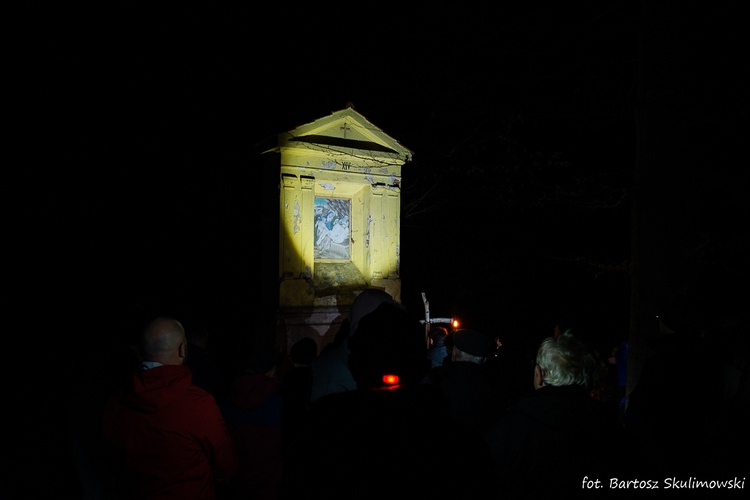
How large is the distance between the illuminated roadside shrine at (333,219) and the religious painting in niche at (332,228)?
0.6 inches

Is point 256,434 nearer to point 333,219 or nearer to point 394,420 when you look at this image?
point 394,420

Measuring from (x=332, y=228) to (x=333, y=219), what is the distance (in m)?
0.15

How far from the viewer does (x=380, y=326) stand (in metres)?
2.21

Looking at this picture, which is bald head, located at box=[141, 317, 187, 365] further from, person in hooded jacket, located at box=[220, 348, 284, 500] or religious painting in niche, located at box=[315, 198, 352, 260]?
religious painting in niche, located at box=[315, 198, 352, 260]

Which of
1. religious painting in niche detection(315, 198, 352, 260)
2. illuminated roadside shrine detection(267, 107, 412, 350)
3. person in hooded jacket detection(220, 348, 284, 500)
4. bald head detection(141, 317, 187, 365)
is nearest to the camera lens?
bald head detection(141, 317, 187, 365)

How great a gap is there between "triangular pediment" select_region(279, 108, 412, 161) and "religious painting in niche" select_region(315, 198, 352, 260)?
960mm

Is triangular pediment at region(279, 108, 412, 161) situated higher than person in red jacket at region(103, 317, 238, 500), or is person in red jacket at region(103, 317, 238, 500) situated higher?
triangular pediment at region(279, 108, 412, 161)

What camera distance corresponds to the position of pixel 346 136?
356 inches

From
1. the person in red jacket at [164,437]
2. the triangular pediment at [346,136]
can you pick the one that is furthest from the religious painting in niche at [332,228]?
the person in red jacket at [164,437]

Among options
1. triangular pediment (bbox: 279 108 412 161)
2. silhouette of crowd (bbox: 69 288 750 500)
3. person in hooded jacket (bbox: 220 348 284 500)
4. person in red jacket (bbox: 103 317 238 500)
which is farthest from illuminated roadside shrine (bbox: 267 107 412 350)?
person in red jacket (bbox: 103 317 238 500)

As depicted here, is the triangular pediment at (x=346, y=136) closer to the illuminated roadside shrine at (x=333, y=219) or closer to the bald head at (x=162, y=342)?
the illuminated roadside shrine at (x=333, y=219)

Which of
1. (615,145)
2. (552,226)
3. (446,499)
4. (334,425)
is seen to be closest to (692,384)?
(446,499)

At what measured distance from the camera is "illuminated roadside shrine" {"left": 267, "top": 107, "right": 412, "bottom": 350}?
8648mm

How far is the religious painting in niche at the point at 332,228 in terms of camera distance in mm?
9234
